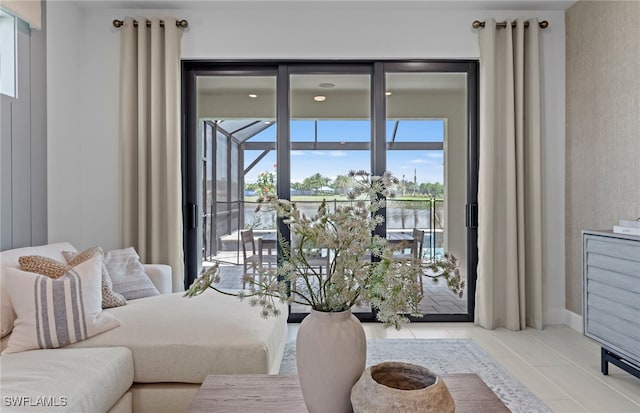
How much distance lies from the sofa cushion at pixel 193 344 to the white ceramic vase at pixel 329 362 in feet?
2.87

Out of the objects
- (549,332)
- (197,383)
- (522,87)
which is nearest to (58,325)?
(197,383)

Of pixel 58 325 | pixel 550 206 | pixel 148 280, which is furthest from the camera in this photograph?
pixel 550 206

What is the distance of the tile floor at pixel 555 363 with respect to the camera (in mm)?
2236

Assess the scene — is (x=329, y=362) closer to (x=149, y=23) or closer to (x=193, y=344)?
(x=193, y=344)

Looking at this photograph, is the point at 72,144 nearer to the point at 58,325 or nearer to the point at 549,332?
the point at 58,325

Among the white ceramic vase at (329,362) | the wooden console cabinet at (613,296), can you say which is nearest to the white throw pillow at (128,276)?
the white ceramic vase at (329,362)

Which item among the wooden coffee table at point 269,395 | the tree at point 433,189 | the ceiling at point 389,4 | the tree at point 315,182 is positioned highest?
the ceiling at point 389,4

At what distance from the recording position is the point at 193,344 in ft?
6.31

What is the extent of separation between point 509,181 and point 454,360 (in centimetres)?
158

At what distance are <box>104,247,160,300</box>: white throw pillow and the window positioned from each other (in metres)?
1.27

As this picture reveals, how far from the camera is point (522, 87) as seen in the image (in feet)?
11.5

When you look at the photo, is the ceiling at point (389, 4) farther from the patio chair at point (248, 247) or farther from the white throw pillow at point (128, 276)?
the white throw pillow at point (128, 276)

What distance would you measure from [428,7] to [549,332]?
9.56 ft

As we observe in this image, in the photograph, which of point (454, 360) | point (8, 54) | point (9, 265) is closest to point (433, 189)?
point (454, 360)
